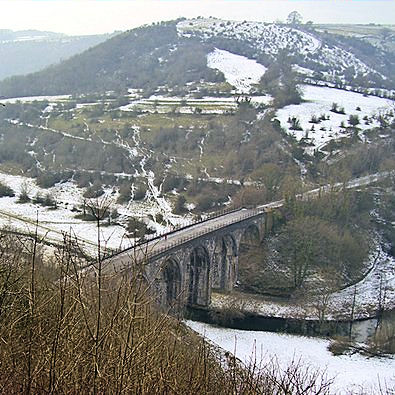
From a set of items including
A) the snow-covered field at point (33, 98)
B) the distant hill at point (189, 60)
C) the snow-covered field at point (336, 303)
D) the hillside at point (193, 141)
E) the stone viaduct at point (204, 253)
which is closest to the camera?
the stone viaduct at point (204, 253)

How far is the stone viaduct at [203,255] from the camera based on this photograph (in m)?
31.0

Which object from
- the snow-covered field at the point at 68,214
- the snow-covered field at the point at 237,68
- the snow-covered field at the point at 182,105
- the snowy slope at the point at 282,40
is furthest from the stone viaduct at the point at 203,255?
the snowy slope at the point at 282,40

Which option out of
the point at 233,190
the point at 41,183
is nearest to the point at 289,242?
the point at 233,190

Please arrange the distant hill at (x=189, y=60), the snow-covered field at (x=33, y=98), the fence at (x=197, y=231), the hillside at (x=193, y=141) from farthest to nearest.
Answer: the distant hill at (x=189, y=60), the snow-covered field at (x=33, y=98), the hillside at (x=193, y=141), the fence at (x=197, y=231)

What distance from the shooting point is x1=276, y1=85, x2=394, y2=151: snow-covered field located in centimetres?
6147

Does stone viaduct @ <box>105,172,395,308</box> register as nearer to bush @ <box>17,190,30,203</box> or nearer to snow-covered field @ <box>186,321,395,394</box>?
snow-covered field @ <box>186,321,395,394</box>

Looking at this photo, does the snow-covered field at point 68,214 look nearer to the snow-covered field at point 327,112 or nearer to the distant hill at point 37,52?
the snow-covered field at point 327,112

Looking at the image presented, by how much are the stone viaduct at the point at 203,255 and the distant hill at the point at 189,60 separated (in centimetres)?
4708

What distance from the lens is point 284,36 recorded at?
117 m

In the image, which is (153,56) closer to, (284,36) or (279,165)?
(284,36)

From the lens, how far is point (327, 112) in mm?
70250

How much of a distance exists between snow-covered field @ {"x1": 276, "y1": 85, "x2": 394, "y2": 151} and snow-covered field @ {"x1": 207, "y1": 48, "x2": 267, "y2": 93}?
9.51m

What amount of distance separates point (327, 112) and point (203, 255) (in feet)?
134

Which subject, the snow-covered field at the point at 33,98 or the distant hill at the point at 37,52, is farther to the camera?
the distant hill at the point at 37,52
